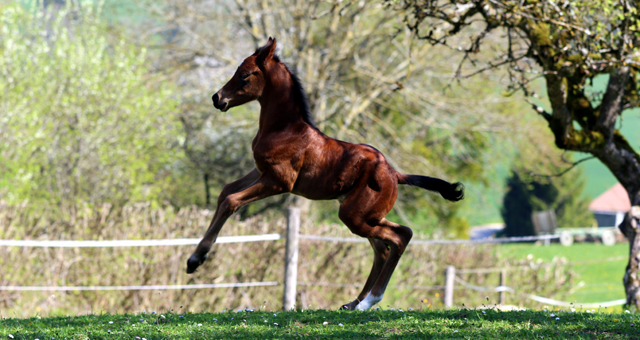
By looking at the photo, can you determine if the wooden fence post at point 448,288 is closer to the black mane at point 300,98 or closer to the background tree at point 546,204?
the black mane at point 300,98

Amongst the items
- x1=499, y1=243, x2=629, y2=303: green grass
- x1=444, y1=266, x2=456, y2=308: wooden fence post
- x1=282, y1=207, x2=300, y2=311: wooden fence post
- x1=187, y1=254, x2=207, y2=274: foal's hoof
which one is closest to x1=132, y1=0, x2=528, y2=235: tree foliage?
x1=444, y1=266, x2=456, y2=308: wooden fence post

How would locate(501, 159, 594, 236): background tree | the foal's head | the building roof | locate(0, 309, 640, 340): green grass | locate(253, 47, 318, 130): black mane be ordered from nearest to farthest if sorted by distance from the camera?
locate(0, 309, 640, 340): green grass < the foal's head < locate(253, 47, 318, 130): black mane < locate(501, 159, 594, 236): background tree < the building roof

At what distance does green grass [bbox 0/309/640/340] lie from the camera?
392 centimetres

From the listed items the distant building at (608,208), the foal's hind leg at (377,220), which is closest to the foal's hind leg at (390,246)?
the foal's hind leg at (377,220)

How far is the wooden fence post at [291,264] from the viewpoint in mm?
7395

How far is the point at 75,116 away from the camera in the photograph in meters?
13.4

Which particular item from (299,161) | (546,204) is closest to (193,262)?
(299,161)

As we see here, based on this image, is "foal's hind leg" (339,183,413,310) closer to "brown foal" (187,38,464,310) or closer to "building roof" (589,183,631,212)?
"brown foal" (187,38,464,310)

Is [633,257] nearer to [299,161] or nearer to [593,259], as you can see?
[299,161]

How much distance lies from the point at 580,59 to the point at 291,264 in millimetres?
4093

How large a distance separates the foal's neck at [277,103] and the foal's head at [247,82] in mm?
61

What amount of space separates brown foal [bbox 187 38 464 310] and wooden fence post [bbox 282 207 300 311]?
314 centimetres

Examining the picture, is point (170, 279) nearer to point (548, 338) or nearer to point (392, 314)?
point (392, 314)

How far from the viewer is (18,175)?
448 inches
